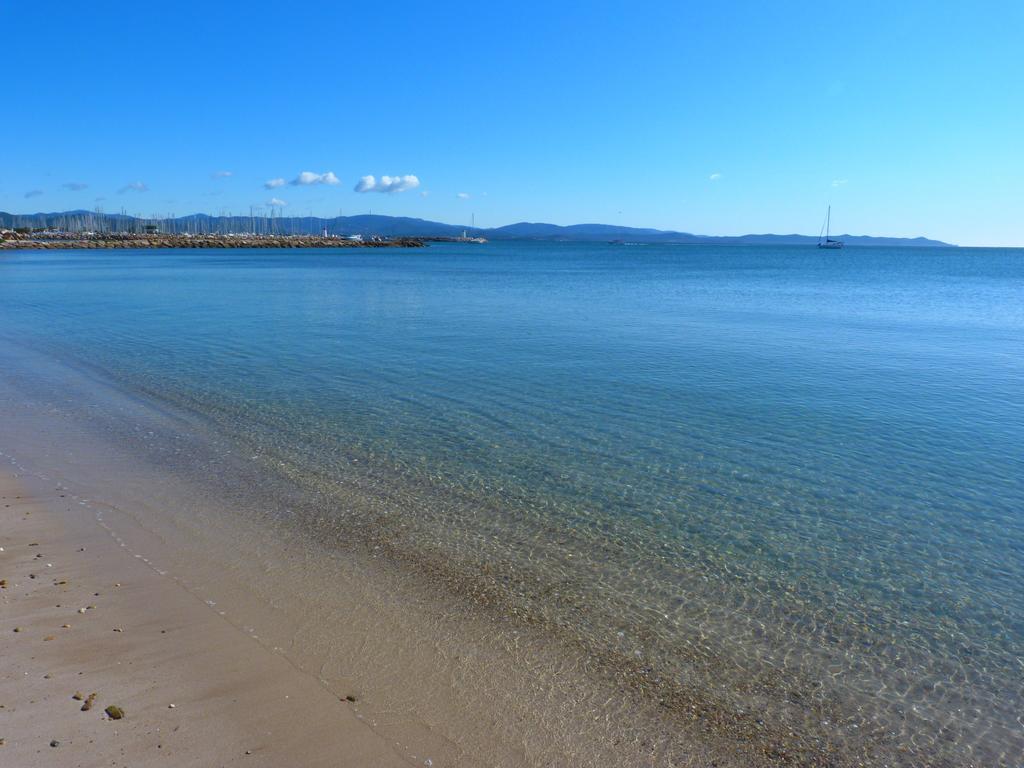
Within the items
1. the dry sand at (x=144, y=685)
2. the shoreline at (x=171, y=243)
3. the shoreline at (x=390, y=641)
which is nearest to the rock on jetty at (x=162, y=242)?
the shoreline at (x=171, y=243)

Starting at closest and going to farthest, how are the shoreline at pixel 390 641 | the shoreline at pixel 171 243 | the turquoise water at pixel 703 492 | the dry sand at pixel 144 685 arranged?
1. the dry sand at pixel 144 685
2. the shoreline at pixel 390 641
3. the turquoise water at pixel 703 492
4. the shoreline at pixel 171 243

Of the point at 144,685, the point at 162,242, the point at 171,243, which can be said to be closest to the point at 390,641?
the point at 144,685

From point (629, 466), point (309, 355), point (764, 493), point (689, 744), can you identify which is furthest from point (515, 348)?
point (689, 744)

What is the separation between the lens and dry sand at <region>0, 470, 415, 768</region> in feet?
14.8

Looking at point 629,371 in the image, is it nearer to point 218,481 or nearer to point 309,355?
point 309,355

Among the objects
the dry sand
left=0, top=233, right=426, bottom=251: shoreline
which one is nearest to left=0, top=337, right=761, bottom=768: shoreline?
the dry sand

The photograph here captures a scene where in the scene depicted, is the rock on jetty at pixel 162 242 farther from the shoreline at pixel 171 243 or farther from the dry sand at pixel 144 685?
the dry sand at pixel 144 685

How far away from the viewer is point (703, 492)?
32.0 feet

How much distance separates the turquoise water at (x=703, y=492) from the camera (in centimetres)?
584

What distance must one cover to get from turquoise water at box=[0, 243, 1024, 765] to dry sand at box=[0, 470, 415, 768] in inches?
85.5

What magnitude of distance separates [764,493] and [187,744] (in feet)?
25.9

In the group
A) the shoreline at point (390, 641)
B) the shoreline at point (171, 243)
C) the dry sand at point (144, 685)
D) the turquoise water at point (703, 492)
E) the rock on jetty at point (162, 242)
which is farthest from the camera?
the rock on jetty at point (162, 242)

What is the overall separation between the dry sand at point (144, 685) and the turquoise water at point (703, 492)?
2.17 metres

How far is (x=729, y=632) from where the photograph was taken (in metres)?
6.45
